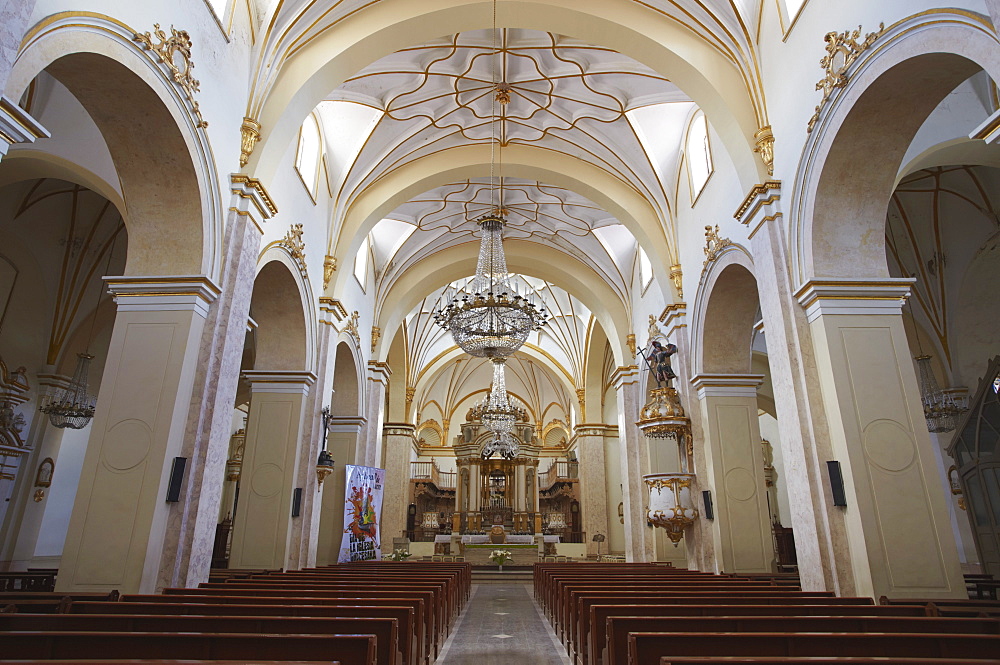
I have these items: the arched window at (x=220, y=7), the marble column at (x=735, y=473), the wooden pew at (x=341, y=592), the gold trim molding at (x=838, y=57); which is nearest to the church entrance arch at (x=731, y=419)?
the marble column at (x=735, y=473)

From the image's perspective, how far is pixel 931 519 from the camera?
18.9 ft

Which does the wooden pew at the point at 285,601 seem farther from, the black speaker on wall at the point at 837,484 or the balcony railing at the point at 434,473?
the balcony railing at the point at 434,473

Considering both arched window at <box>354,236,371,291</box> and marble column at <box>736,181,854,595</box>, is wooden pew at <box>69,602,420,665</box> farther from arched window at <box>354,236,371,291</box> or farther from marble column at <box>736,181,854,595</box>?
arched window at <box>354,236,371,291</box>

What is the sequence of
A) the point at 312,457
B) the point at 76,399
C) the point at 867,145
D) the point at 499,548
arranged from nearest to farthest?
the point at 867,145
the point at 312,457
the point at 76,399
the point at 499,548

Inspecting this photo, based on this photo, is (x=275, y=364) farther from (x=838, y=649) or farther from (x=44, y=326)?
(x=838, y=649)

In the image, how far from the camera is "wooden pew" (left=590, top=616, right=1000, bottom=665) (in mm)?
3664

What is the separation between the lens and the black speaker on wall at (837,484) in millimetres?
6047

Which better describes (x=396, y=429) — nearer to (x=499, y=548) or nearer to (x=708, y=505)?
(x=499, y=548)

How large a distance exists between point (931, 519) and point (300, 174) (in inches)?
366

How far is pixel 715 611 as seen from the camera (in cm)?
445

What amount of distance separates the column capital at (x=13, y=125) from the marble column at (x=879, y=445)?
6832 mm

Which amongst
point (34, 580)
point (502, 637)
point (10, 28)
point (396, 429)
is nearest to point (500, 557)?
point (396, 429)

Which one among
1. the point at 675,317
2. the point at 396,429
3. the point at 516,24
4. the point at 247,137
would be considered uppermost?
the point at 516,24

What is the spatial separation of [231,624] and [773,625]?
321 cm
